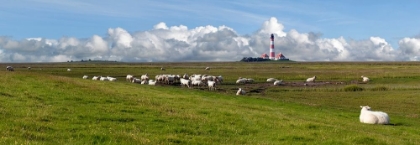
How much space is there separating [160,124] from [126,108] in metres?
4.35

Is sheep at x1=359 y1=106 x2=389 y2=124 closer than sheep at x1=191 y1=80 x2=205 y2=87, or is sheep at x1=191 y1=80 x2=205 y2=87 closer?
sheep at x1=359 y1=106 x2=389 y2=124

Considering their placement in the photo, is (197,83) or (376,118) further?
(197,83)

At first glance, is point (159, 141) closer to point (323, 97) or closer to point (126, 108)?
point (126, 108)

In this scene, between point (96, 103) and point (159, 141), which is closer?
point (159, 141)

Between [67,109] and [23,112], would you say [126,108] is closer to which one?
[67,109]

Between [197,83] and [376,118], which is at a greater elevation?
[197,83]

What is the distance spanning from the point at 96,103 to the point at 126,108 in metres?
1.88

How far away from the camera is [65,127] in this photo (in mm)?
12367

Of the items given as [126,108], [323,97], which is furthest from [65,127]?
[323,97]

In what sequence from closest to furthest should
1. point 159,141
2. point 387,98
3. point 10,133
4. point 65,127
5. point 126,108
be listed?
point 10,133 → point 159,141 → point 65,127 → point 126,108 → point 387,98

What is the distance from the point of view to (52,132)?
1144 cm

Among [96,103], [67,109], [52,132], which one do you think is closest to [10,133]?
[52,132]

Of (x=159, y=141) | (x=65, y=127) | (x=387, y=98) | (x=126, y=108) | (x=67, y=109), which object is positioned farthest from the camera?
(x=387, y=98)

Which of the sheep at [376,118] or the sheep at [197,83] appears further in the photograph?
the sheep at [197,83]
